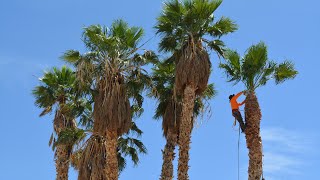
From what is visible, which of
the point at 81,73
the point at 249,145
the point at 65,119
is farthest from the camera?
the point at 65,119

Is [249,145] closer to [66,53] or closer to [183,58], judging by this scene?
[183,58]

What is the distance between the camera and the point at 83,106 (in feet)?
104

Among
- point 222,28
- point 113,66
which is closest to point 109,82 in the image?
point 113,66

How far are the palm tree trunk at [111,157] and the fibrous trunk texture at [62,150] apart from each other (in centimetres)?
594

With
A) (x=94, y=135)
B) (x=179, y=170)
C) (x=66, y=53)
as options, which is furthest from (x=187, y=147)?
(x=66, y=53)

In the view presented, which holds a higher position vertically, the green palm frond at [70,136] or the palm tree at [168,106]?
the palm tree at [168,106]

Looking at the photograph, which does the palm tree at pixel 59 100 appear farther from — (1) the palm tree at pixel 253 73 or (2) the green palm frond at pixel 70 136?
(1) the palm tree at pixel 253 73

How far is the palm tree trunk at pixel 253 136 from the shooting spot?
25516mm

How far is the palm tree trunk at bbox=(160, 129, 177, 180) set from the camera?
31.3m

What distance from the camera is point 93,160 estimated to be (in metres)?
30.0

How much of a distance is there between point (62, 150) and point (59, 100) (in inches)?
104

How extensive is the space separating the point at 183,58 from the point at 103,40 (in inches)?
139

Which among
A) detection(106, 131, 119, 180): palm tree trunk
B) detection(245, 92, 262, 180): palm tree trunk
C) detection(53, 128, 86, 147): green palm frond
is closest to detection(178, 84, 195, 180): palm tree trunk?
detection(245, 92, 262, 180): palm tree trunk

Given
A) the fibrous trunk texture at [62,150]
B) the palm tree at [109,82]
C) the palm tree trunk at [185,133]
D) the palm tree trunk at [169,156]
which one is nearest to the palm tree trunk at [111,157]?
the palm tree at [109,82]
